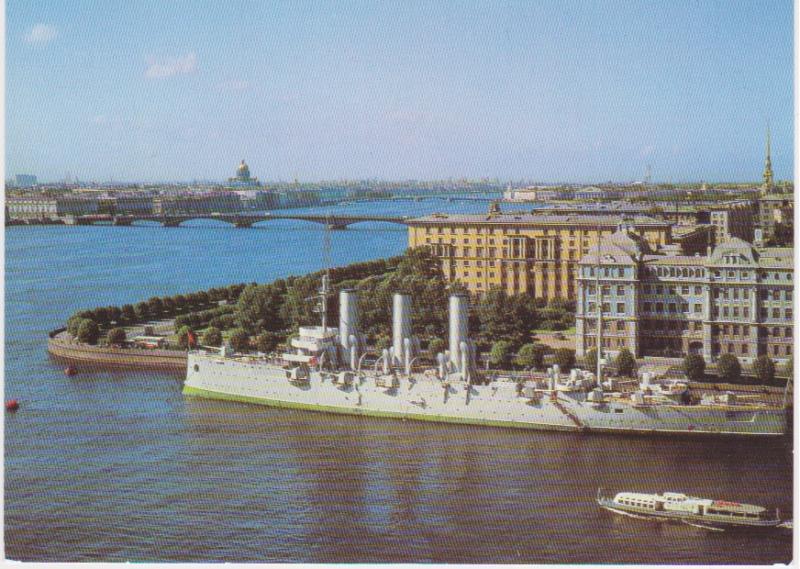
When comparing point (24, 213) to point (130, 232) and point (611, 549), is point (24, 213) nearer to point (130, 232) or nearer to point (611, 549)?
point (130, 232)

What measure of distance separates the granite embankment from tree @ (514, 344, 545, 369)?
2892 millimetres

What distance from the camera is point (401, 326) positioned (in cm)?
862

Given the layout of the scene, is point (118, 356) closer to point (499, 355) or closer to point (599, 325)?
point (499, 355)

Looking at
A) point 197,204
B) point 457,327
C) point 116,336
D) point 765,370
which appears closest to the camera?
point 765,370

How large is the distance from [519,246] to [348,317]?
3660 mm

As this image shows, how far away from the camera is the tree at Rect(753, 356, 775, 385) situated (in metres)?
8.22

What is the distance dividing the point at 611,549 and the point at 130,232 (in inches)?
568

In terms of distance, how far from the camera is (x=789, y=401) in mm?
7695

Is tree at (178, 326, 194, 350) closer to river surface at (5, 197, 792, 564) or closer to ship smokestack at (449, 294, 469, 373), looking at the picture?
river surface at (5, 197, 792, 564)

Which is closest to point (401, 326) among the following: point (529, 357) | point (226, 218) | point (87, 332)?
point (529, 357)

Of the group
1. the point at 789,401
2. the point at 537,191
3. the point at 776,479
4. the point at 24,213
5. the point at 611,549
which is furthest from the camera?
the point at 537,191

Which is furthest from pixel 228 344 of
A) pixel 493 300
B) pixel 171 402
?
pixel 493 300

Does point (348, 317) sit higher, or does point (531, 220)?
point (531, 220)

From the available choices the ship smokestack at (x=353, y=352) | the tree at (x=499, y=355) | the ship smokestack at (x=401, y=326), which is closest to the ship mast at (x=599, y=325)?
the tree at (x=499, y=355)
